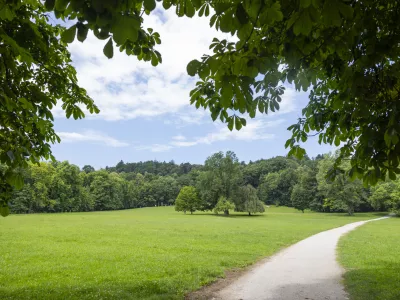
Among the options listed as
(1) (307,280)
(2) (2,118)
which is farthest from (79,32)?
(1) (307,280)

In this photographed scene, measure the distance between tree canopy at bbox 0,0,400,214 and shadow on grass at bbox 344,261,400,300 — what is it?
466 centimetres

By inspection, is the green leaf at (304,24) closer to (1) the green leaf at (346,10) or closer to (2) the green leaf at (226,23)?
(1) the green leaf at (346,10)

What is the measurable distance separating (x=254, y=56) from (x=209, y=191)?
6420 cm

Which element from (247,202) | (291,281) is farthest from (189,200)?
(291,281)

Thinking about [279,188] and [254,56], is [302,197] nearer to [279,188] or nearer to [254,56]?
[279,188]

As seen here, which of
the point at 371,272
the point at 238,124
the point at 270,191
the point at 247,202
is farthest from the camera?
the point at 270,191

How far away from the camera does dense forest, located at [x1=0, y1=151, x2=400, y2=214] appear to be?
63.2 metres

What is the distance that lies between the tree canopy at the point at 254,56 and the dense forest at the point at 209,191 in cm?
3508

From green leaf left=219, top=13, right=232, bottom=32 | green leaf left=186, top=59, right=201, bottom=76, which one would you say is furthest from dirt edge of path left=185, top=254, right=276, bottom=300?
green leaf left=219, top=13, right=232, bottom=32

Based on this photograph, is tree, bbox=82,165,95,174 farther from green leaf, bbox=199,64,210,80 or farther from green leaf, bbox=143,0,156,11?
green leaf, bbox=143,0,156,11

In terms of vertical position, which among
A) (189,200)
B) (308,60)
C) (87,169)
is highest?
(87,169)

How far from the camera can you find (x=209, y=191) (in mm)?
66438

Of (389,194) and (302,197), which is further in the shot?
(302,197)

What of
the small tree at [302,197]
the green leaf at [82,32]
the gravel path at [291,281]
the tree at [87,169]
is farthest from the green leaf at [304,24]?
the tree at [87,169]
